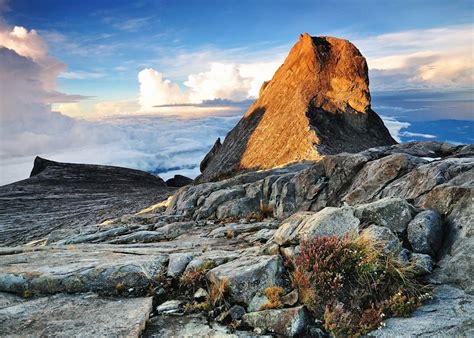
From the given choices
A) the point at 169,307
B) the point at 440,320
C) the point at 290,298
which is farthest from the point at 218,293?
the point at 440,320

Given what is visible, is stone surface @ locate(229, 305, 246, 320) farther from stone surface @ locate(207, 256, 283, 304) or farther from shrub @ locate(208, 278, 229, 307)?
shrub @ locate(208, 278, 229, 307)

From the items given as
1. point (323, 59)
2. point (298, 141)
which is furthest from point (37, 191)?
point (323, 59)

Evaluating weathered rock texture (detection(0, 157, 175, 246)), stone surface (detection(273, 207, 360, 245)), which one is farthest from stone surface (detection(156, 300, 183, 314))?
weathered rock texture (detection(0, 157, 175, 246))

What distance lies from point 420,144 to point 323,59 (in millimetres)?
29874

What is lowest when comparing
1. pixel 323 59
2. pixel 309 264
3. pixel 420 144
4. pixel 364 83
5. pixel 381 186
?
pixel 309 264

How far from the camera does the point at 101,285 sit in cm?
918

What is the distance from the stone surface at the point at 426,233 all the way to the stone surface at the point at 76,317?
22.0ft

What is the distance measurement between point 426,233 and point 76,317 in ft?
28.2

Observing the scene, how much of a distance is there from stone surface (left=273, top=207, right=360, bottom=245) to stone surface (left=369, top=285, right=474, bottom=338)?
2.40 metres

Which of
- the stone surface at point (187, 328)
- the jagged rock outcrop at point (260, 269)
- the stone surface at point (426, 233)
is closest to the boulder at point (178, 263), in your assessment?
the jagged rock outcrop at point (260, 269)

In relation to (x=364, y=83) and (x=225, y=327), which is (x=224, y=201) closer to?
(x=225, y=327)

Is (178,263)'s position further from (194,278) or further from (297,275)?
(297,275)

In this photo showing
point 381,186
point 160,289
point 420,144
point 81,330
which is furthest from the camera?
point 420,144

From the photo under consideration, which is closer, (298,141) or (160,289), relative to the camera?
(160,289)
